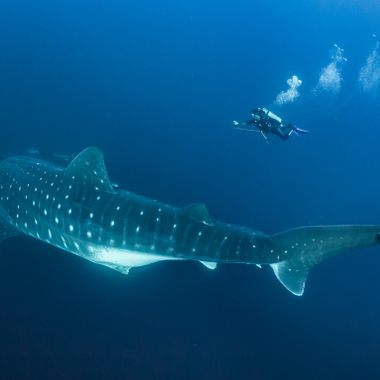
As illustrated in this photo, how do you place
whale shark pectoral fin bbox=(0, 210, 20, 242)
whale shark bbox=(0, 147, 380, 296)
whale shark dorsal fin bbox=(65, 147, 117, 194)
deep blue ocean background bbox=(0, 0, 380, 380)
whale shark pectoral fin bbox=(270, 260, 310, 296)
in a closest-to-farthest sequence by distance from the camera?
1. whale shark bbox=(0, 147, 380, 296)
2. whale shark pectoral fin bbox=(270, 260, 310, 296)
3. whale shark dorsal fin bbox=(65, 147, 117, 194)
4. whale shark pectoral fin bbox=(0, 210, 20, 242)
5. deep blue ocean background bbox=(0, 0, 380, 380)

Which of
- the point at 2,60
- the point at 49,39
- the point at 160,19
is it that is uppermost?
the point at 160,19

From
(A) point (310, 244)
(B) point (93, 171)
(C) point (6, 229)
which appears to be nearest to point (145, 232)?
(B) point (93, 171)

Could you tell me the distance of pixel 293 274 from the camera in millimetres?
4594

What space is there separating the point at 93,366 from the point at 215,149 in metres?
13.3

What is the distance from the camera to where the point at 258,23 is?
39969 mm

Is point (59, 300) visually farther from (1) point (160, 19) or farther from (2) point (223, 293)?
(1) point (160, 19)

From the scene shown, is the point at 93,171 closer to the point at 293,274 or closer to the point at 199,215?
the point at 199,215

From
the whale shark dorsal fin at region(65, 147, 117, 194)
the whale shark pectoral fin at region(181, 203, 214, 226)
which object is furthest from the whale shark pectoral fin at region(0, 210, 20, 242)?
the whale shark pectoral fin at region(181, 203, 214, 226)

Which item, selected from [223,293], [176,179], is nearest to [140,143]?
[176,179]

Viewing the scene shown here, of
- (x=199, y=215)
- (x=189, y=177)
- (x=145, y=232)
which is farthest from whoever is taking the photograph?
(x=189, y=177)

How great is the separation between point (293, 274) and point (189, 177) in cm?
1131

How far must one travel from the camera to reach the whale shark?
4.42 m

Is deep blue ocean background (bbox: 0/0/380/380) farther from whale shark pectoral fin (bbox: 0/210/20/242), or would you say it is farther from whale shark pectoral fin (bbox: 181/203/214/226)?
whale shark pectoral fin (bbox: 181/203/214/226)

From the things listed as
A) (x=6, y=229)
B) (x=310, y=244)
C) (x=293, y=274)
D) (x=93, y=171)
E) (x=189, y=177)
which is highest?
(x=189, y=177)
